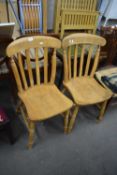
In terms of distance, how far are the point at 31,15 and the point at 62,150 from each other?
1.61m

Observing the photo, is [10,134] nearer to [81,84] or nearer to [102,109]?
[81,84]

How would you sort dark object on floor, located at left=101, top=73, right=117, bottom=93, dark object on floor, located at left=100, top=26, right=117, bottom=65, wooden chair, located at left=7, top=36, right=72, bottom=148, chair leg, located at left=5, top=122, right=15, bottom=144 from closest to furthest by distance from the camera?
wooden chair, located at left=7, top=36, right=72, bottom=148 < chair leg, located at left=5, top=122, right=15, bottom=144 < dark object on floor, located at left=101, top=73, right=117, bottom=93 < dark object on floor, located at left=100, top=26, right=117, bottom=65

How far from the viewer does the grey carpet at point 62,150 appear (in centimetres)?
136

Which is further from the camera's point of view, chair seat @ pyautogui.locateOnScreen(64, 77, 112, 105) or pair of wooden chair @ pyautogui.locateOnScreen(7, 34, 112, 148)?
chair seat @ pyautogui.locateOnScreen(64, 77, 112, 105)

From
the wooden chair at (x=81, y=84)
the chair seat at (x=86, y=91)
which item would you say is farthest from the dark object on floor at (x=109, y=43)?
the chair seat at (x=86, y=91)

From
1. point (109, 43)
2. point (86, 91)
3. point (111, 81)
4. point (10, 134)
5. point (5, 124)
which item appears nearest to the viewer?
point (5, 124)

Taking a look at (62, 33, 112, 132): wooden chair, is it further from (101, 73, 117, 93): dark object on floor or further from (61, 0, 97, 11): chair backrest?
(61, 0, 97, 11): chair backrest

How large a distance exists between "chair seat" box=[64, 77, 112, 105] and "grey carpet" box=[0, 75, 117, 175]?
40 cm

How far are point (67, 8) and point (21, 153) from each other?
2034 millimetres

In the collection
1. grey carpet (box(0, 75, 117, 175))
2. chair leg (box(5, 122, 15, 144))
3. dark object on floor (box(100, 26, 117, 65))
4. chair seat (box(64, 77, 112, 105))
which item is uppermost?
dark object on floor (box(100, 26, 117, 65))

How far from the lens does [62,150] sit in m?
1.49

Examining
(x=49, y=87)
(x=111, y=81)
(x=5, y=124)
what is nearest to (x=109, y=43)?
(x=111, y=81)

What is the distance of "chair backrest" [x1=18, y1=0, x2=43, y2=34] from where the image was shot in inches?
A: 80.4

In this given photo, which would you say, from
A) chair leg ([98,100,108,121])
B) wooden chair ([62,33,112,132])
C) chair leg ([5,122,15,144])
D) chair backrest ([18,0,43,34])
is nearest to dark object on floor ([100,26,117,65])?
wooden chair ([62,33,112,132])
